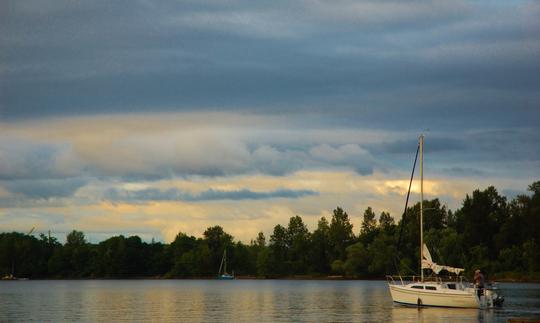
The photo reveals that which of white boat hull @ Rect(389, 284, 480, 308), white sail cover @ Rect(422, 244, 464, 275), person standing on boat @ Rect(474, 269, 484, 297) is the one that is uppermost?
white sail cover @ Rect(422, 244, 464, 275)

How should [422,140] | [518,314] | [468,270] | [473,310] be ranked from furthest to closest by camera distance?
[468,270]
[422,140]
[473,310]
[518,314]

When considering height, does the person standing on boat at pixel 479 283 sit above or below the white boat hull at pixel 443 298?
above

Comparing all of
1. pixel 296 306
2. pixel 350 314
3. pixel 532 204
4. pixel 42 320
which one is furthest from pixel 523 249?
pixel 42 320

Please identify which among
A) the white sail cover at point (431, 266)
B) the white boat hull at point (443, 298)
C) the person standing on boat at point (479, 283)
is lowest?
the white boat hull at point (443, 298)

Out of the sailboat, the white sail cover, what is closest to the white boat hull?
the sailboat

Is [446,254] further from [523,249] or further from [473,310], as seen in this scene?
[473,310]

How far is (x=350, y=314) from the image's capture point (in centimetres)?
8944

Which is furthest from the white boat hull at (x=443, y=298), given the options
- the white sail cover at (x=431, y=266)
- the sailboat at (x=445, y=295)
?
the white sail cover at (x=431, y=266)

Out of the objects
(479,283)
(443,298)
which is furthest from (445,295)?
(479,283)

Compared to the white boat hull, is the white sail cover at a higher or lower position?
higher

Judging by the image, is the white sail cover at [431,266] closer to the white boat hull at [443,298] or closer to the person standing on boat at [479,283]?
the white boat hull at [443,298]

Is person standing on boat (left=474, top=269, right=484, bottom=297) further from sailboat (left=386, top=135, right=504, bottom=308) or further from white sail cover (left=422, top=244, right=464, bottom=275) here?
white sail cover (left=422, top=244, right=464, bottom=275)

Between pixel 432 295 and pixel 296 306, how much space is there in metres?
21.3

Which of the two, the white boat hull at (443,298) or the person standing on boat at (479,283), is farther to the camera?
the white boat hull at (443,298)
